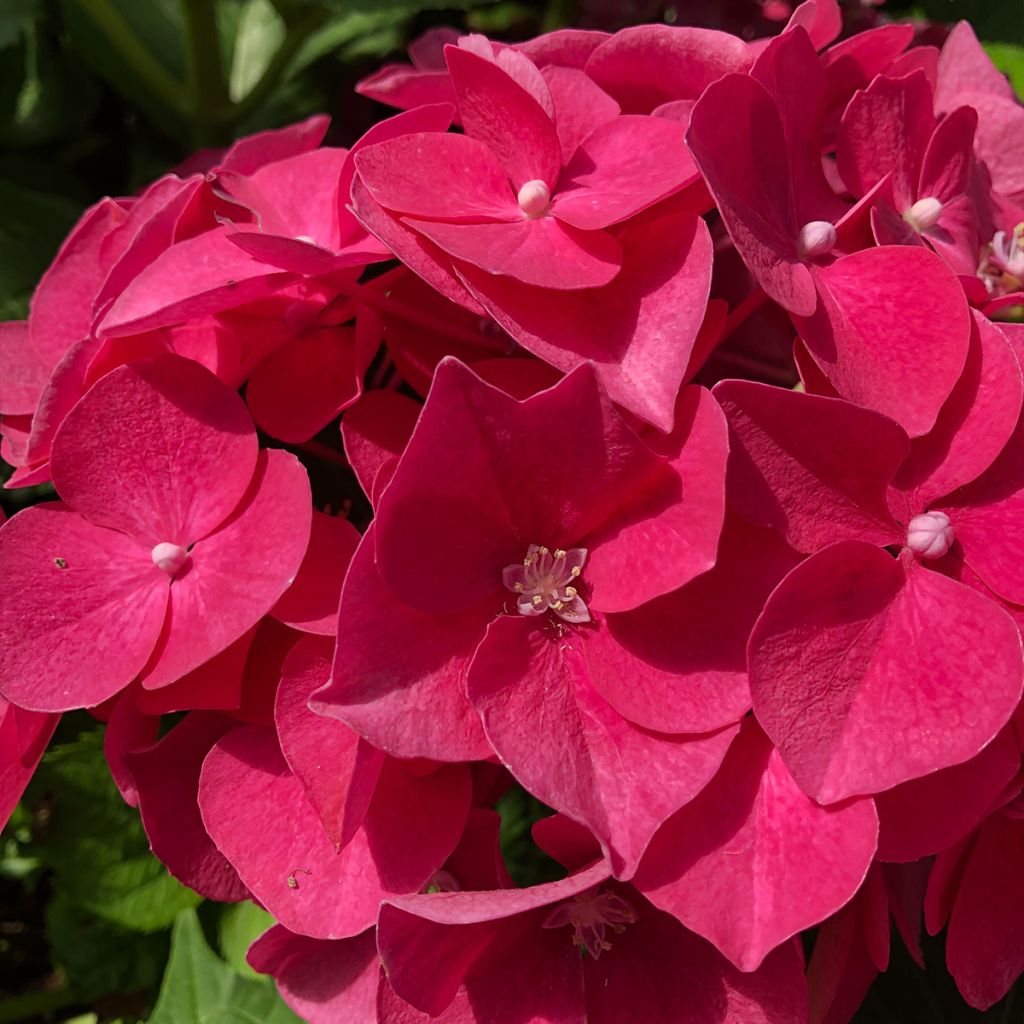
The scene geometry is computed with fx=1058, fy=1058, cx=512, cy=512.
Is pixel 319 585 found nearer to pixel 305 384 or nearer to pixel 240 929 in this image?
pixel 305 384

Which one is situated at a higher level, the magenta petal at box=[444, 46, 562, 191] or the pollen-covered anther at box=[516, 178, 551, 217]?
the magenta petal at box=[444, 46, 562, 191]

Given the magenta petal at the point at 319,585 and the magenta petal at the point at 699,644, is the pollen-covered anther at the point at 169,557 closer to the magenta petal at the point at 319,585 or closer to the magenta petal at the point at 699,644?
the magenta petal at the point at 319,585

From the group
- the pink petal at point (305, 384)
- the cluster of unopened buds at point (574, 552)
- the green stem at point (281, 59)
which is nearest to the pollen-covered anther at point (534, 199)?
the cluster of unopened buds at point (574, 552)

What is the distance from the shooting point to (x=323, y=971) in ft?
1.89

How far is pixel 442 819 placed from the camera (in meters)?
0.51

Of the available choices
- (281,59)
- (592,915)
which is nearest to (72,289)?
(592,915)

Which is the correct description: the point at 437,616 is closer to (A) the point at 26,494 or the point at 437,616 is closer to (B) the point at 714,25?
(A) the point at 26,494

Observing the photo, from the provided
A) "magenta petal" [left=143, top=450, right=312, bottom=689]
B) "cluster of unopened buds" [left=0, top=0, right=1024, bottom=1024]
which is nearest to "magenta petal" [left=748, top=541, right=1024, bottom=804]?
"cluster of unopened buds" [left=0, top=0, right=1024, bottom=1024]

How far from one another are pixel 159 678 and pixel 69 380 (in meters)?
0.17

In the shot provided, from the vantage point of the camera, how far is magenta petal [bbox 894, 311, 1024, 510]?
1.57 ft

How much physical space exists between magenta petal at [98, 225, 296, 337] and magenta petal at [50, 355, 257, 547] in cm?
3

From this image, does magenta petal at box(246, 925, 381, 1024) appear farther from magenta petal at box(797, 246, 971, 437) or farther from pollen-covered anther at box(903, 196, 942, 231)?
pollen-covered anther at box(903, 196, 942, 231)

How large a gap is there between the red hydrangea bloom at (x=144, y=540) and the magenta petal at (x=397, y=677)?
5 cm

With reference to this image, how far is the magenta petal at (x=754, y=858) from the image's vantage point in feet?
1.47
